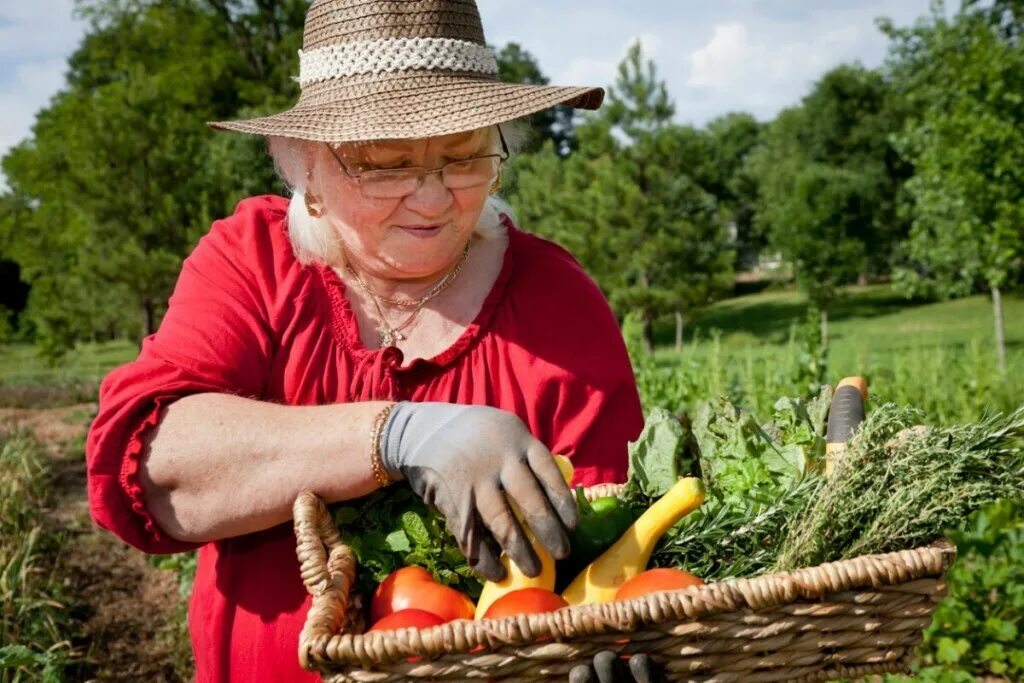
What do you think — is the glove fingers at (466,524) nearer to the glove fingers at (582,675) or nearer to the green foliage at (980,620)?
the glove fingers at (582,675)

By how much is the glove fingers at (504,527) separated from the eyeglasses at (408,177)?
73 centimetres

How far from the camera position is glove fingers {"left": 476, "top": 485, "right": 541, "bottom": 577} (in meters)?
1.54

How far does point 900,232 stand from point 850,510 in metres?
40.1

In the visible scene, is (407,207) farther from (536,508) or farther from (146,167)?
(146,167)

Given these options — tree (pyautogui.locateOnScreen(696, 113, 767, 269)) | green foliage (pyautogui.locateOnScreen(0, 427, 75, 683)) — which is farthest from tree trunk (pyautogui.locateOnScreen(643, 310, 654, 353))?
green foliage (pyautogui.locateOnScreen(0, 427, 75, 683))

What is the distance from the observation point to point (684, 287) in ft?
82.8

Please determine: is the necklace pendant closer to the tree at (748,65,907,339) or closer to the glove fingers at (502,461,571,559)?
the glove fingers at (502,461,571,559)

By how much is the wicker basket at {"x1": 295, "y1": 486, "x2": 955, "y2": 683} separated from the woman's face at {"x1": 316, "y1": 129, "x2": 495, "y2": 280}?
843 mm

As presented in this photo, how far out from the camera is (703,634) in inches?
54.8

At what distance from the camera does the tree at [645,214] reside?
81.4 feet

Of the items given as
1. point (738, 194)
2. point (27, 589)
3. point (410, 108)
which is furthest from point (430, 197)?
point (738, 194)

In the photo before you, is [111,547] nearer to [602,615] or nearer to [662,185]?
[602,615]

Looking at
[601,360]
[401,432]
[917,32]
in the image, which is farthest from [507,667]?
[917,32]

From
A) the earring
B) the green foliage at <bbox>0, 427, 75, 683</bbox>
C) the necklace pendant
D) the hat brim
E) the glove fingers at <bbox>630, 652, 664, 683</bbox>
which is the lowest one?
the green foliage at <bbox>0, 427, 75, 683</bbox>
